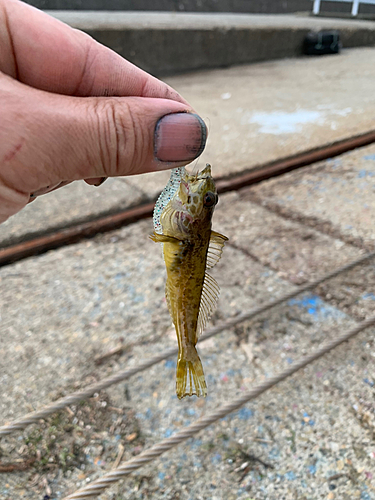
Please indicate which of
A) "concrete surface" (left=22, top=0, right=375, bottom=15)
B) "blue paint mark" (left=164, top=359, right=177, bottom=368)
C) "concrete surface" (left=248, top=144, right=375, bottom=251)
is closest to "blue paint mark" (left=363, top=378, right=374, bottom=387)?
"blue paint mark" (left=164, top=359, right=177, bottom=368)

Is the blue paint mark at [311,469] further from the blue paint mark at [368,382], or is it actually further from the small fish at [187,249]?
the small fish at [187,249]

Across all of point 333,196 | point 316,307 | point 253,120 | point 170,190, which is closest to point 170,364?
point 316,307

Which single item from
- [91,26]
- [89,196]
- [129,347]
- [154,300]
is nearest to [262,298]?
[154,300]

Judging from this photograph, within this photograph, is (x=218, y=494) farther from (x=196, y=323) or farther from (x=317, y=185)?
(x=317, y=185)

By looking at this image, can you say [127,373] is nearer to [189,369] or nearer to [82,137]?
[189,369]

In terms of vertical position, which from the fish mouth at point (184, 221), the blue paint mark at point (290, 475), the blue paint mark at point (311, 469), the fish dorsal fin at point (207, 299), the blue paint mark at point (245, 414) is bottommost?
the blue paint mark at point (245, 414)

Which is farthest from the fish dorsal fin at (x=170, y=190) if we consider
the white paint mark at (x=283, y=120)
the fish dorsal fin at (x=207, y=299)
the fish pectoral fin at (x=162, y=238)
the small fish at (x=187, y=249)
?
the white paint mark at (x=283, y=120)

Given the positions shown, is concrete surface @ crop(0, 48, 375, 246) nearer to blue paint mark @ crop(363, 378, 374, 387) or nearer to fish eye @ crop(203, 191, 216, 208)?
fish eye @ crop(203, 191, 216, 208)
